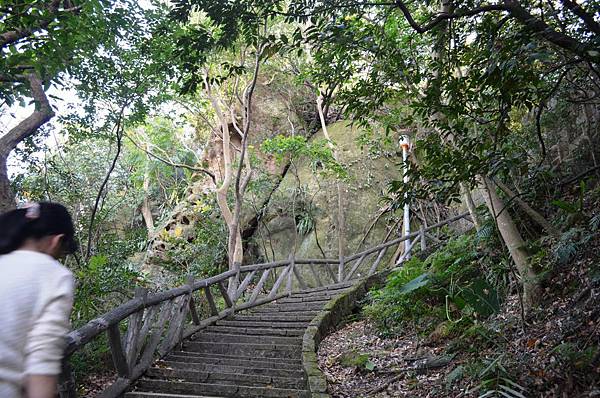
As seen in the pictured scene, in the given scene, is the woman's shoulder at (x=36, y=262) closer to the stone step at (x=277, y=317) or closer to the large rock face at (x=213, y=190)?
the stone step at (x=277, y=317)

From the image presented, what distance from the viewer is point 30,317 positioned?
144 cm

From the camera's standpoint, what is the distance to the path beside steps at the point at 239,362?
14.6 feet

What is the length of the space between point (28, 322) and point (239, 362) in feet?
13.9

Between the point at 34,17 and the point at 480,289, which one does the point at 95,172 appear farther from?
the point at 480,289

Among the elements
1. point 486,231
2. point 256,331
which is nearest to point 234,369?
point 256,331

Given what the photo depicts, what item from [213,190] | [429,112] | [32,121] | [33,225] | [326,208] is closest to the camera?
[33,225]

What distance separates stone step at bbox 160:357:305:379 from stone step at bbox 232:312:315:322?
7.09 feet

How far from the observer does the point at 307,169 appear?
674 inches

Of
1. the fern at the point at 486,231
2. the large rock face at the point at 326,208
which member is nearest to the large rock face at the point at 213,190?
the large rock face at the point at 326,208

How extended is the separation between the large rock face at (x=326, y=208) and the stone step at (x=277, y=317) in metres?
A: 7.15

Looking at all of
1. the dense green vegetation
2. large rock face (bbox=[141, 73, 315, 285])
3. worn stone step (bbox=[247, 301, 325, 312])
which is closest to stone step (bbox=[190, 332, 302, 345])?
the dense green vegetation

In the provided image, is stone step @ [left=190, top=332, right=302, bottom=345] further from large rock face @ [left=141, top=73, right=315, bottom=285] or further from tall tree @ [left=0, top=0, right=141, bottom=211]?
large rock face @ [left=141, top=73, right=315, bottom=285]

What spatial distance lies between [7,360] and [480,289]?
427 cm

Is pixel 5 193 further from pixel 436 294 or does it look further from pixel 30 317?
pixel 436 294
